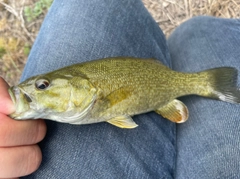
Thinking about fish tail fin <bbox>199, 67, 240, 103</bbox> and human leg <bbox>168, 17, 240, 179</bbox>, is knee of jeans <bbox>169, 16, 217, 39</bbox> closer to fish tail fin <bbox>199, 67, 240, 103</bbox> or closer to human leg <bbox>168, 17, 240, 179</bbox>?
human leg <bbox>168, 17, 240, 179</bbox>

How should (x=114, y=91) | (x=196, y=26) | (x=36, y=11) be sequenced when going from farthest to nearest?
(x=36, y=11) → (x=196, y=26) → (x=114, y=91)

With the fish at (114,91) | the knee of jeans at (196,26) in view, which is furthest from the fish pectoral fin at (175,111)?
the knee of jeans at (196,26)

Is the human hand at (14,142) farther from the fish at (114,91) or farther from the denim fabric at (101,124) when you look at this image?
the denim fabric at (101,124)

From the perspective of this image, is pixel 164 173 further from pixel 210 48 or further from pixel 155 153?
pixel 210 48

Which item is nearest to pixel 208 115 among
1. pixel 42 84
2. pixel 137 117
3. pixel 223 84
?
pixel 223 84

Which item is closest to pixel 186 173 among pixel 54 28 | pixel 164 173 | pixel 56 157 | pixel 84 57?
pixel 164 173

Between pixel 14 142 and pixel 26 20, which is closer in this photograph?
pixel 14 142

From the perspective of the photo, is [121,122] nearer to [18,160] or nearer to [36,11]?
[18,160]
